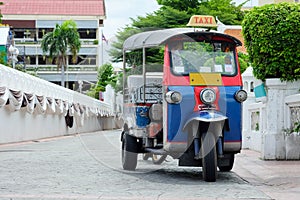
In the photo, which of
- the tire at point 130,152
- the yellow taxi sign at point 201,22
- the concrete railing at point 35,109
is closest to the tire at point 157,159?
the tire at point 130,152

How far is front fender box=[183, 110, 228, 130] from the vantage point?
8.81m

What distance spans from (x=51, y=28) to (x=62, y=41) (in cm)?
1220

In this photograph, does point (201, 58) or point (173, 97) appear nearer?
point (173, 97)

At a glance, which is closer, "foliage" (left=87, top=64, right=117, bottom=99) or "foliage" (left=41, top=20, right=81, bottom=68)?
"foliage" (left=41, top=20, right=81, bottom=68)

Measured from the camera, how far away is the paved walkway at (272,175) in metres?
Result: 8.14

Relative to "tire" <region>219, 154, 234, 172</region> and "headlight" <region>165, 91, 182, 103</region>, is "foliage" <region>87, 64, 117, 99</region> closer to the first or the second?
"tire" <region>219, 154, 234, 172</region>

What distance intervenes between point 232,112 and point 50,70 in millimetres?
65029

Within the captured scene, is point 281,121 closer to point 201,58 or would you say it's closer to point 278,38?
point 278,38

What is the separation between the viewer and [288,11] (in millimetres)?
12219

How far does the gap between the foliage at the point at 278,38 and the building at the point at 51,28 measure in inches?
2385

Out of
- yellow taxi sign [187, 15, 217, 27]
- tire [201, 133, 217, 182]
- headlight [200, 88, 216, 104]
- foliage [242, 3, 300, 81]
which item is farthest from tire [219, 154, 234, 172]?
foliage [242, 3, 300, 81]

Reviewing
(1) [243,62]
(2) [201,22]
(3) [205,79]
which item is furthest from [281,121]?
(1) [243,62]

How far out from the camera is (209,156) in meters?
8.71

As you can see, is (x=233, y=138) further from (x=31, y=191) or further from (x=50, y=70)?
(x=50, y=70)
